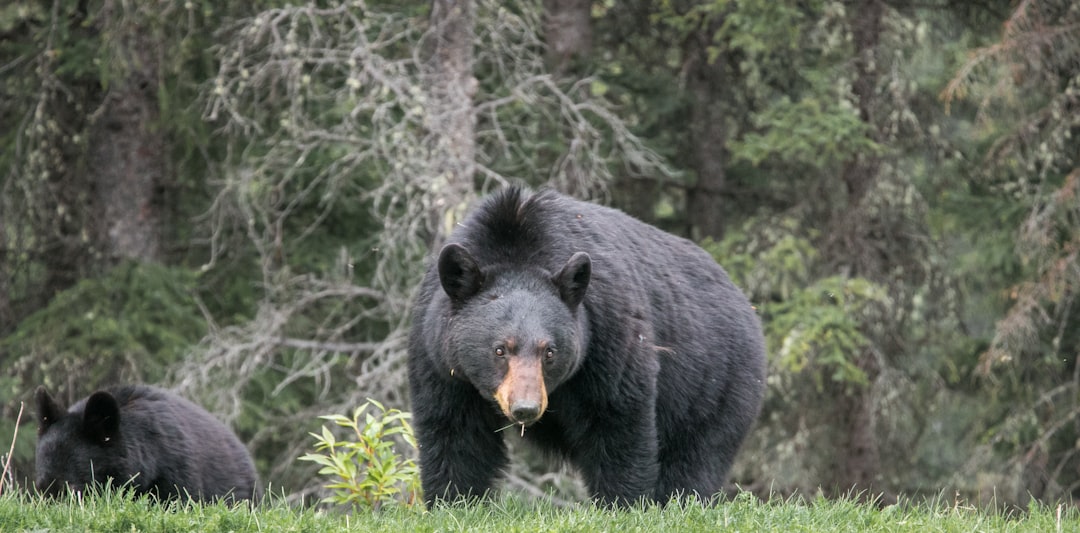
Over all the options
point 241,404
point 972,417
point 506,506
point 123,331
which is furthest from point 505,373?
point 972,417

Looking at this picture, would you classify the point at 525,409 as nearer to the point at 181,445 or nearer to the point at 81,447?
the point at 181,445

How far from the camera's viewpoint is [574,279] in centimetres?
612

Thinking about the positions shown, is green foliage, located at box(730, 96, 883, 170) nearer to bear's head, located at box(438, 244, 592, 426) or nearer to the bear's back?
the bear's back

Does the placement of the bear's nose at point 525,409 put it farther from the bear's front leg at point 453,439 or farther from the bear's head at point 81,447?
the bear's head at point 81,447

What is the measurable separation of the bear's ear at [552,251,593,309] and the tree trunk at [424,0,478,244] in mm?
4852

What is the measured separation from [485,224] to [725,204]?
1070cm

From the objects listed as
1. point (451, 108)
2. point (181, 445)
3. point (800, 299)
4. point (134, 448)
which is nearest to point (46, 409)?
point (134, 448)

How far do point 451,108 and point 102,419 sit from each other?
5.22 m

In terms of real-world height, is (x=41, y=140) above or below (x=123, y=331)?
above

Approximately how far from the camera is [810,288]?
13.6m

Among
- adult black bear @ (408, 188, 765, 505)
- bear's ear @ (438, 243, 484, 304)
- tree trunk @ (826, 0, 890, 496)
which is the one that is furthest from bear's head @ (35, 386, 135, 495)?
tree trunk @ (826, 0, 890, 496)

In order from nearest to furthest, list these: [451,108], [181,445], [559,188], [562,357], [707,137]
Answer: [562,357] → [181,445] → [451,108] → [559,188] → [707,137]

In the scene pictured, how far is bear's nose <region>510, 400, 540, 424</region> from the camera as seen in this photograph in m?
5.74

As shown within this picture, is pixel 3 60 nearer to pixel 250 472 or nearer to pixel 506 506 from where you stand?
pixel 250 472
